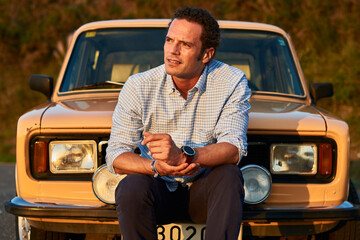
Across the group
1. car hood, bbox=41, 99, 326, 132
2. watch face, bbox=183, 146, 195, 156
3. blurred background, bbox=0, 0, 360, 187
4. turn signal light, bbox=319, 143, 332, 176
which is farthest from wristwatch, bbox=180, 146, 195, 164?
blurred background, bbox=0, 0, 360, 187

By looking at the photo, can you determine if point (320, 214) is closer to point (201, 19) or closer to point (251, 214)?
point (251, 214)

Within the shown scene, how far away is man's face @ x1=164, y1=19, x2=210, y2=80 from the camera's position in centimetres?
323

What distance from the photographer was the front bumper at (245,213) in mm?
3186

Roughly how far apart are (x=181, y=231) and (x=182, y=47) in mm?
955

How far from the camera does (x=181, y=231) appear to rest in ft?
10.5

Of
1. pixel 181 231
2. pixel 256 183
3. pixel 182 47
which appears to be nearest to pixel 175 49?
pixel 182 47

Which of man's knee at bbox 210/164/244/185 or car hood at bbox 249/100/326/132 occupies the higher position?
car hood at bbox 249/100/326/132

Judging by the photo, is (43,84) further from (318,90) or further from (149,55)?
(318,90)

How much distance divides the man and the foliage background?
6.16 m

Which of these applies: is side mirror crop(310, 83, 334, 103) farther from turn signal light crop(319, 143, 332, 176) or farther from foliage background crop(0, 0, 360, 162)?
foliage background crop(0, 0, 360, 162)

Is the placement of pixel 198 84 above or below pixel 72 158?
above

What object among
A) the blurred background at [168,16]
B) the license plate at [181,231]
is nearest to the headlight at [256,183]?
the license plate at [181,231]

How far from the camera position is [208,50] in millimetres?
3346

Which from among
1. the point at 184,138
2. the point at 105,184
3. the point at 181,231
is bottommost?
the point at 181,231
